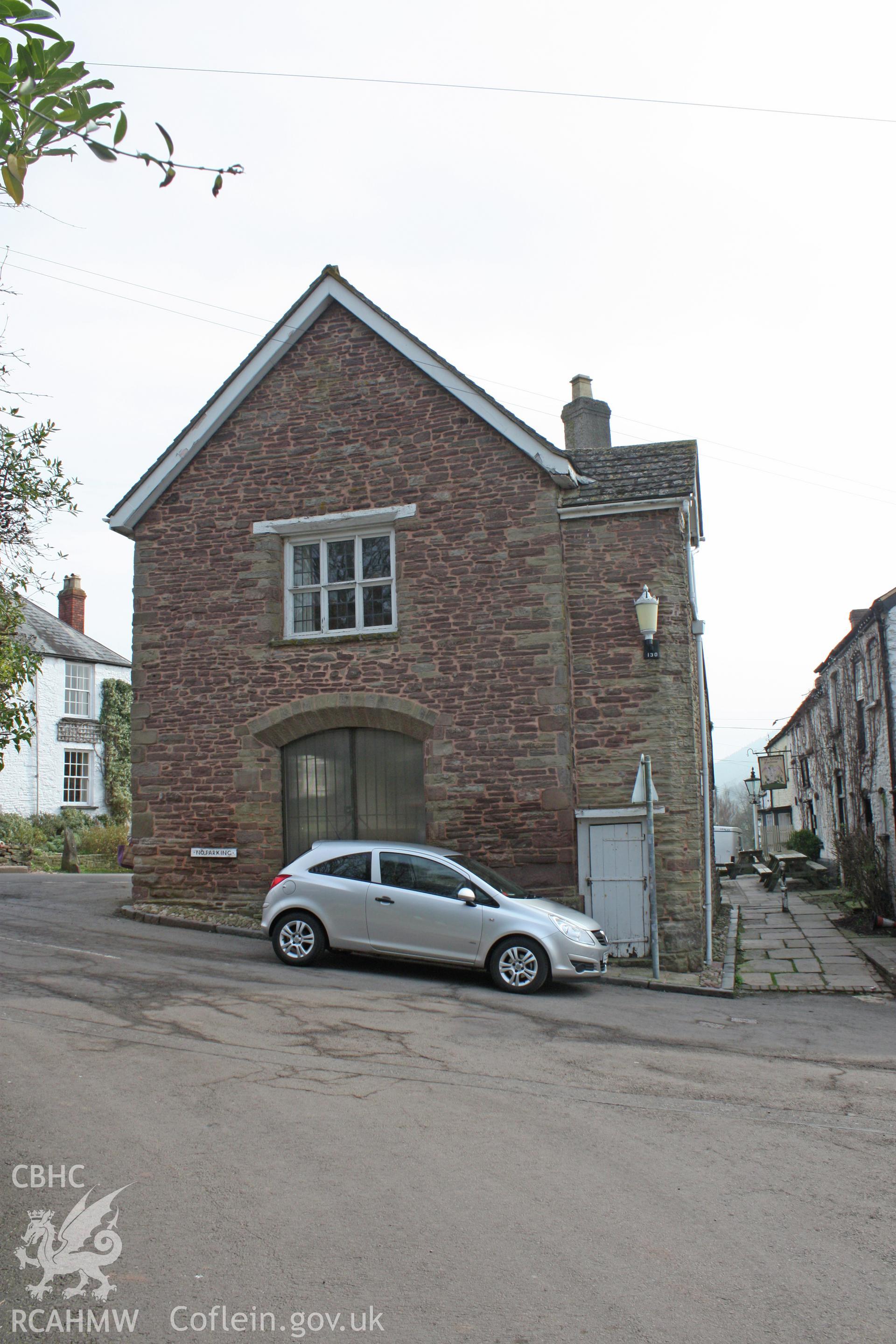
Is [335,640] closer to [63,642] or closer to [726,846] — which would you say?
[63,642]

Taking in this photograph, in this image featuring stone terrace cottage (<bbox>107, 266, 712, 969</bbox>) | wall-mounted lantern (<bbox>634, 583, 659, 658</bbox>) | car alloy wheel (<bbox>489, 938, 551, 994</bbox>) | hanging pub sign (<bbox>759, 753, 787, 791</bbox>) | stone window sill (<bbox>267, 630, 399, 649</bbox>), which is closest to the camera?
car alloy wheel (<bbox>489, 938, 551, 994</bbox>)

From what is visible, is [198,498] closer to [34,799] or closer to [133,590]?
[133,590]

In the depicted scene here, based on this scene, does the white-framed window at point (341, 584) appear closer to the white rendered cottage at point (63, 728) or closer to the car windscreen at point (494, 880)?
the car windscreen at point (494, 880)

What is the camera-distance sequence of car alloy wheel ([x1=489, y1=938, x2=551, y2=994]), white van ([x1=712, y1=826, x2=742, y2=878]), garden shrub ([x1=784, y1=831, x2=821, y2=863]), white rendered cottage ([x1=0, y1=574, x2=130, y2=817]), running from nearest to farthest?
car alloy wheel ([x1=489, y1=938, x2=551, y2=994]) < white rendered cottage ([x1=0, y1=574, x2=130, y2=817]) < garden shrub ([x1=784, y1=831, x2=821, y2=863]) < white van ([x1=712, y1=826, x2=742, y2=878])

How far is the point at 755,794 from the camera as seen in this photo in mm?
42594

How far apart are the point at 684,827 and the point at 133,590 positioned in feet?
29.5

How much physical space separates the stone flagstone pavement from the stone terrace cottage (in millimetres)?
1189

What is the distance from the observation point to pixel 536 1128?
6484 mm

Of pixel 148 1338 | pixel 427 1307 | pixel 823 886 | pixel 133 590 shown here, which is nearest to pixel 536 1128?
pixel 427 1307

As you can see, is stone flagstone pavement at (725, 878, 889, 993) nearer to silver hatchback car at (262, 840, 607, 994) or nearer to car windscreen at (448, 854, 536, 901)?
silver hatchback car at (262, 840, 607, 994)

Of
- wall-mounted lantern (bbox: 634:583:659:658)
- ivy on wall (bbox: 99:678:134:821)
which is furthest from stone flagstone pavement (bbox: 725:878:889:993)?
ivy on wall (bbox: 99:678:134:821)

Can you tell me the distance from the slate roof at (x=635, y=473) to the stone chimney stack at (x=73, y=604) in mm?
24252

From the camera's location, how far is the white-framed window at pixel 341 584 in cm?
1536

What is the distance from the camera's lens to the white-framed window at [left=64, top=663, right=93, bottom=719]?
109 ft
